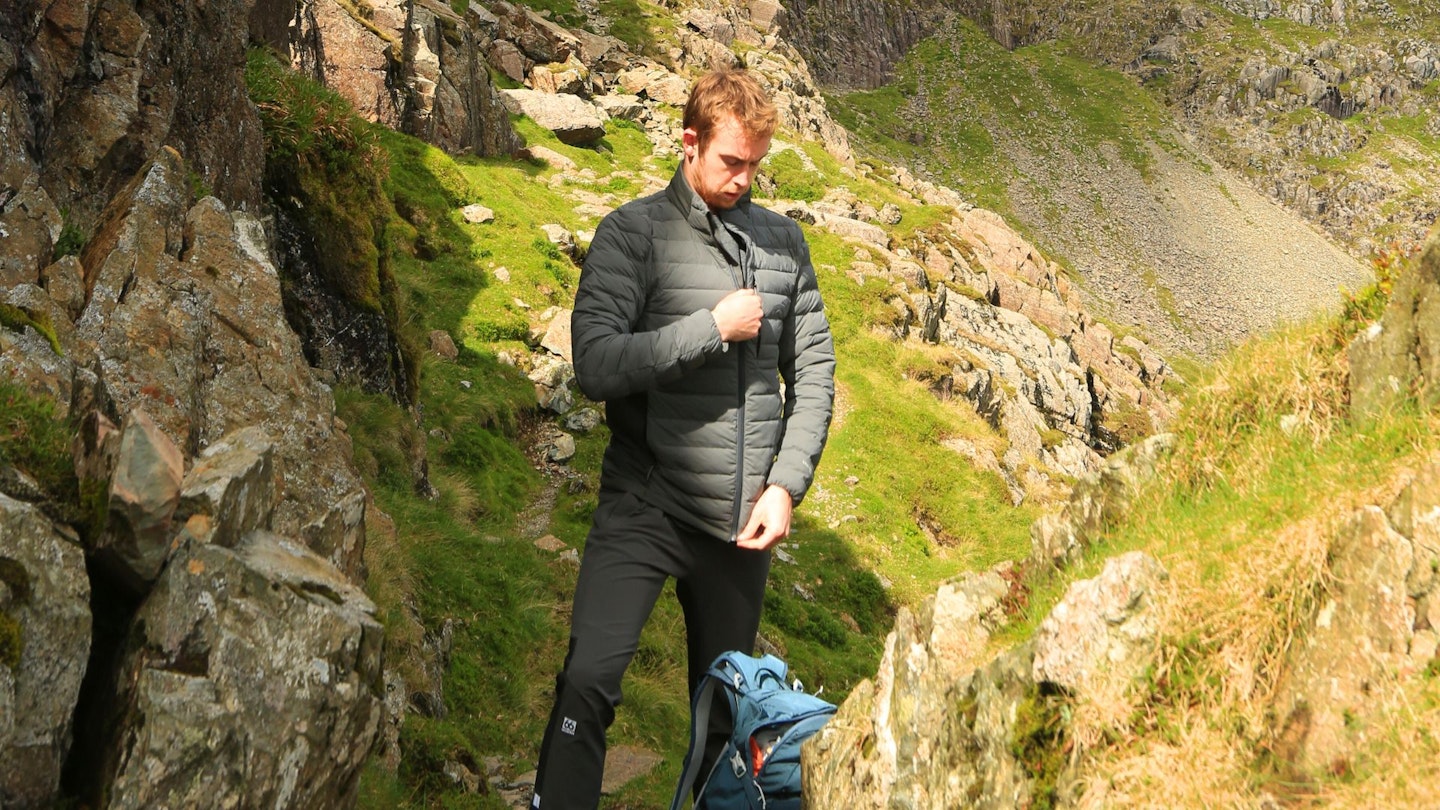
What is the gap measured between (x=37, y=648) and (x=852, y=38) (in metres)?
164

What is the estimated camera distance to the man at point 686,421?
476 centimetres

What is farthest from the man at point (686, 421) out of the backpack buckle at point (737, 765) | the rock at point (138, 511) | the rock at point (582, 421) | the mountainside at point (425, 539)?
the rock at point (582, 421)

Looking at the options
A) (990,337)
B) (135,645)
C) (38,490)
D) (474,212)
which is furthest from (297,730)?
(990,337)

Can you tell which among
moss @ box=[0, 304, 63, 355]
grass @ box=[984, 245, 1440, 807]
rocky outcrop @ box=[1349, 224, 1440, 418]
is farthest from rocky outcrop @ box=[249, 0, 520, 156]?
rocky outcrop @ box=[1349, 224, 1440, 418]

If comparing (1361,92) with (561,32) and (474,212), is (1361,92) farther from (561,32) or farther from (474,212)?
(474,212)

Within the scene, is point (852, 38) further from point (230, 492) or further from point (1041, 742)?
point (1041, 742)

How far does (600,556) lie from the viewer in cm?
507

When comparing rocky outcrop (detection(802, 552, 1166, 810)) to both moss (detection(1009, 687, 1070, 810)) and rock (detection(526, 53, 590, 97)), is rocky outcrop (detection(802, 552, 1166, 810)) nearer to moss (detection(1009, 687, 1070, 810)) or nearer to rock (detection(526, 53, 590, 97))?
moss (detection(1009, 687, 1070, 810))

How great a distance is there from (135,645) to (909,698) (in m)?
3.39

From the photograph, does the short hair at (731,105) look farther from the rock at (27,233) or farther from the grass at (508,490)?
the grass at (508,490)

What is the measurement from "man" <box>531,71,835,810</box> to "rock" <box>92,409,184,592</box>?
1.92 meters

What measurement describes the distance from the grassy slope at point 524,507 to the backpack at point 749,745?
7.76 feet

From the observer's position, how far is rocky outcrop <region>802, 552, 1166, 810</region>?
→ 3725 mm

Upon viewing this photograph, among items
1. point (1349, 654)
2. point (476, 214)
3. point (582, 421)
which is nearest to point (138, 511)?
point (1349, 654)
